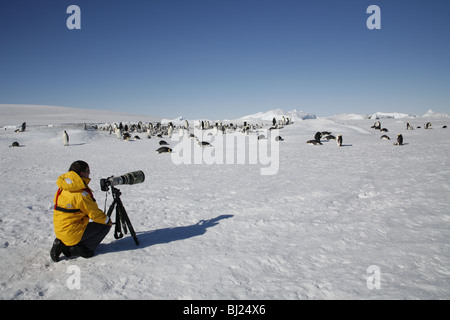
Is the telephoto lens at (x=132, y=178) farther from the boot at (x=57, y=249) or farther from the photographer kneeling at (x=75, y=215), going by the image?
the boot at (x=57, y=249)

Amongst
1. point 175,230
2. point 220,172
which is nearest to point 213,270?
point 175,230

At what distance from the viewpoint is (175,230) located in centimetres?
501

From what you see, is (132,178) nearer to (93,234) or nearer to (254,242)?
(93,234)

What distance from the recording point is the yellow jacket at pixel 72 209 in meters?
3.47

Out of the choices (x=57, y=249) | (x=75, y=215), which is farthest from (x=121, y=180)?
(x=57, y=249)

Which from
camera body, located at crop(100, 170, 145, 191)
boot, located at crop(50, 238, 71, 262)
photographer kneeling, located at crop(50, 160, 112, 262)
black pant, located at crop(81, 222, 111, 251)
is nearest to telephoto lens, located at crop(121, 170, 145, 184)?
camera body, located at crop(100, 170, 145, 191)

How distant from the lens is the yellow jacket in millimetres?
3469

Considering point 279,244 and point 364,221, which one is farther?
point 364,221

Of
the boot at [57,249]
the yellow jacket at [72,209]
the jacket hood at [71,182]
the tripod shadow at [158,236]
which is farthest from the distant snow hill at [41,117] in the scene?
the jacket hood at [71,182]

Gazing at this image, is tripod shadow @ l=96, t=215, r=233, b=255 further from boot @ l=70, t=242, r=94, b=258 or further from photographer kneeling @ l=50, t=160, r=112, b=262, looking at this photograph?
photographer kneeling @ l=50, t=160, r=112, b=262

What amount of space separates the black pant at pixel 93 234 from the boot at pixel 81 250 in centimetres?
5
